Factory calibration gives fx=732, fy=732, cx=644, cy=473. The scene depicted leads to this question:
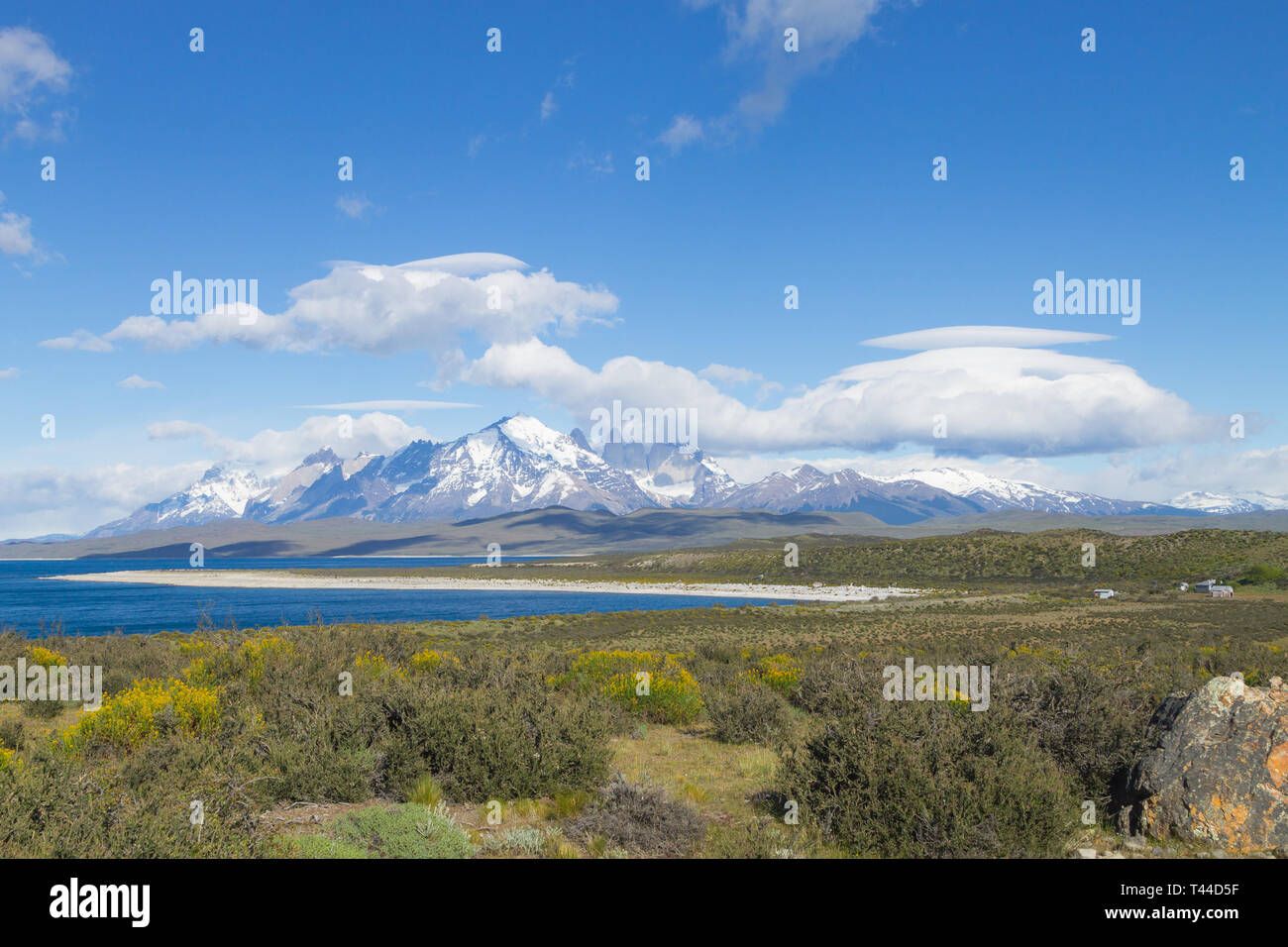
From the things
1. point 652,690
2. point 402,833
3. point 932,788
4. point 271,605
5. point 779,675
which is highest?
point 932,788

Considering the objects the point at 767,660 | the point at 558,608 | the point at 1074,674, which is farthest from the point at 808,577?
the point at 1074,674

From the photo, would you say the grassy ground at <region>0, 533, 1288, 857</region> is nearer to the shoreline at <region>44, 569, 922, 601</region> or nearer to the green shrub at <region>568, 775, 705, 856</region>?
the green shrub at <region>568, 775, 705, 856</region>

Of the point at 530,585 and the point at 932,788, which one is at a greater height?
the point at 932,788

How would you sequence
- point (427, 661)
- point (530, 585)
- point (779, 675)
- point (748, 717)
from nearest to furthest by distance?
point (748, 717) < point (427, 661) < point (779, 675) < point (530, 585)

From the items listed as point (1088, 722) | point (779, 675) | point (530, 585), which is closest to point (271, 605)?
point (530, 585)

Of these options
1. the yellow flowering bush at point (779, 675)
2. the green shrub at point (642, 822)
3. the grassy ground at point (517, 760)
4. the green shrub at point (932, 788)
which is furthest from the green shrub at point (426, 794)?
the yellow flowering bush at point (779, 675)

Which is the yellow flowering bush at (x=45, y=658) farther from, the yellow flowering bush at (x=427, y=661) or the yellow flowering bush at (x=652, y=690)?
the yellow flowering bush at (x=652, y=690)

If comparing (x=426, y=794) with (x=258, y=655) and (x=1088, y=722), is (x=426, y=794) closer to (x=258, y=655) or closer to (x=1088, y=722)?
(x=1088, y=722)
